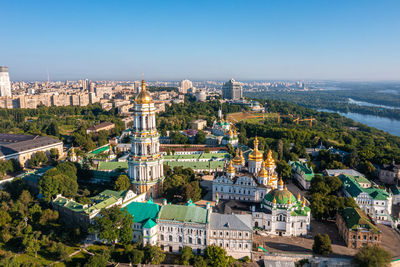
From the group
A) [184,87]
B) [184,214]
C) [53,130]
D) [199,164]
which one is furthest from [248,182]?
[184,87]

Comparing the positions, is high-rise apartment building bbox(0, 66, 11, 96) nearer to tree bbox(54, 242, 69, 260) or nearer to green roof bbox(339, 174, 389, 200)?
tree bbox(54, 242, 69, 260)

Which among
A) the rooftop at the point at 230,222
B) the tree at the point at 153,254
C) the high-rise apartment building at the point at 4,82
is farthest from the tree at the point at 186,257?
the high-rise apartment building at the point at 4,82

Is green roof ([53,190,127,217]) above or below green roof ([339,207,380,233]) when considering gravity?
above

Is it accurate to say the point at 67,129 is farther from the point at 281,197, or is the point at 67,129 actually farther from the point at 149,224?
the point at 281,197

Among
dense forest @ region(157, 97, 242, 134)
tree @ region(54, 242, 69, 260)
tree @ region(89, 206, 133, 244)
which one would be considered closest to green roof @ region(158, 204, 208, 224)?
tree @ region(89, 206, 133, 244)

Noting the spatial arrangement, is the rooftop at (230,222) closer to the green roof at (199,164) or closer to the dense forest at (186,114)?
the green roof at (199,164)

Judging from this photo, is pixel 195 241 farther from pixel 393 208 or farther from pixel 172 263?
pixel 393 208
